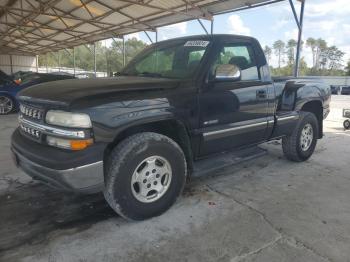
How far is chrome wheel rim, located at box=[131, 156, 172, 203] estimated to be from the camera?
10.0 ft

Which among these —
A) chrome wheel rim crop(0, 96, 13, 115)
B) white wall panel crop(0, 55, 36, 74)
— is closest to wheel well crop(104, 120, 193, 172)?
chrome wheel rim crop(0, 96, 13, 115)

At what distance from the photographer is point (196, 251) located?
8.70 feet

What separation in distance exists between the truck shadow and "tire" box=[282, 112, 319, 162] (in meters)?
3.07

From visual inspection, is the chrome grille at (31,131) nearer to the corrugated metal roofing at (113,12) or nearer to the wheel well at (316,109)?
the wheel well at (316,109)

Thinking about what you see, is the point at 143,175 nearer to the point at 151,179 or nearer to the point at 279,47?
the point at 151,179

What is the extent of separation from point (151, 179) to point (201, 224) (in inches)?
26.0

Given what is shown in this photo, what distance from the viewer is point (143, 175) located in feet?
10.1

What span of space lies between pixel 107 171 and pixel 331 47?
307 ft

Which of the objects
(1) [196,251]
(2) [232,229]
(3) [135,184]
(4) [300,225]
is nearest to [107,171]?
(3) [135,184]

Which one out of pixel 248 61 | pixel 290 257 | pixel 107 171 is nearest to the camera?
pixel 290 257

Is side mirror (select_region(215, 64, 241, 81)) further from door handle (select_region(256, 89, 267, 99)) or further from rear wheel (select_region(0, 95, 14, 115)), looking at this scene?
rear wheel (select_region(0, 95, 14, 115))

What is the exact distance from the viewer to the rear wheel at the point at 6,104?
1088cm

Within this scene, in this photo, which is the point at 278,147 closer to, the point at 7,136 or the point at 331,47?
the point at 7,136

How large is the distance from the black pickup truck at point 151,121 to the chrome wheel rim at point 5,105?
830cm
